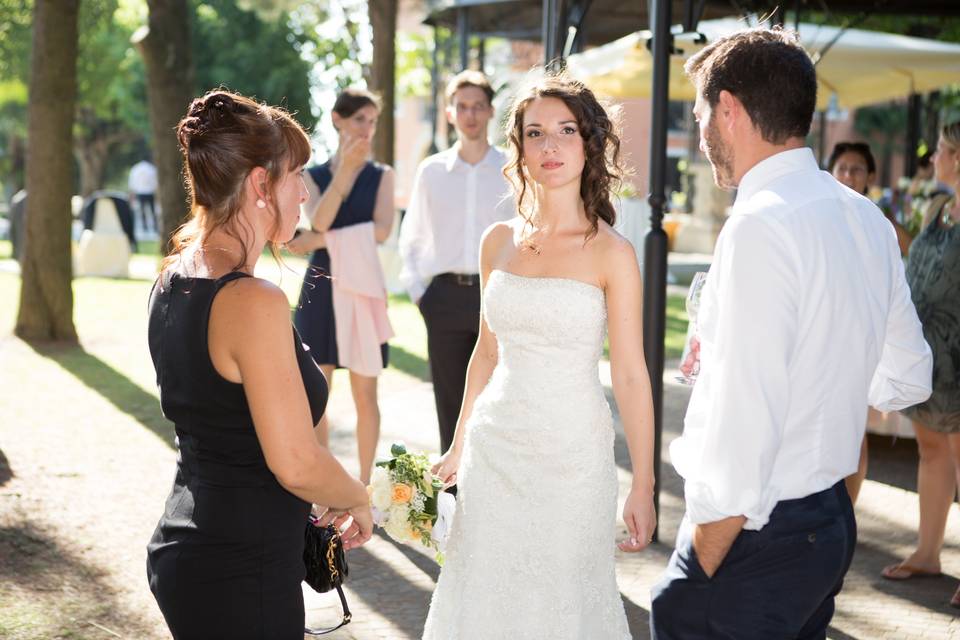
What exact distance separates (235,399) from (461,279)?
3.96m

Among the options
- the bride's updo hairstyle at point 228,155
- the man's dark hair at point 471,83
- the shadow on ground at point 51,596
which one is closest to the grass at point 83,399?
the shadow on ground at point 51,596

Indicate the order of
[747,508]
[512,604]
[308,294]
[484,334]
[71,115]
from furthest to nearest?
[71,115]
[308,294]
[484,334]
[512,604]
[747,508]

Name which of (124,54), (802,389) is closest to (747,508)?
(802,389)

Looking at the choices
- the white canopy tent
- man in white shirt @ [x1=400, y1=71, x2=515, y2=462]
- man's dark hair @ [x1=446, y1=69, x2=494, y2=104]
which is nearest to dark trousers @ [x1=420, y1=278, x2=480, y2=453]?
man in white shirt @ [x1=400, y1=71, x2=515, y2=462]

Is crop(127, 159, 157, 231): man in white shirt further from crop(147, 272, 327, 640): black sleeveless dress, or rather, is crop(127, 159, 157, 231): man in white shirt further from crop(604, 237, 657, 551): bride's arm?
crop(147, 272, 327, 640): black sleeveless dress

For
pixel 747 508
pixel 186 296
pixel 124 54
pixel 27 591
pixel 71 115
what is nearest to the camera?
pixel 747 508

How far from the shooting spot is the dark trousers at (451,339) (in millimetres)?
6355

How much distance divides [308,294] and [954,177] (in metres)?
3.44

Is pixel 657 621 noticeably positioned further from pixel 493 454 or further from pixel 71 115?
pixel 71 115

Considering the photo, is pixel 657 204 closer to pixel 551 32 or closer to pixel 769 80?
pixel 551 32

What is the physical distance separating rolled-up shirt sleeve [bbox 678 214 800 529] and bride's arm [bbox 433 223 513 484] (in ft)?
5.36

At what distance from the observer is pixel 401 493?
3.69 meters

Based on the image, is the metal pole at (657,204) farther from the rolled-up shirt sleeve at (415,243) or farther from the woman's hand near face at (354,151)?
the woman's hand near face at (354,151)

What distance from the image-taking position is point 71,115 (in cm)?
1303
